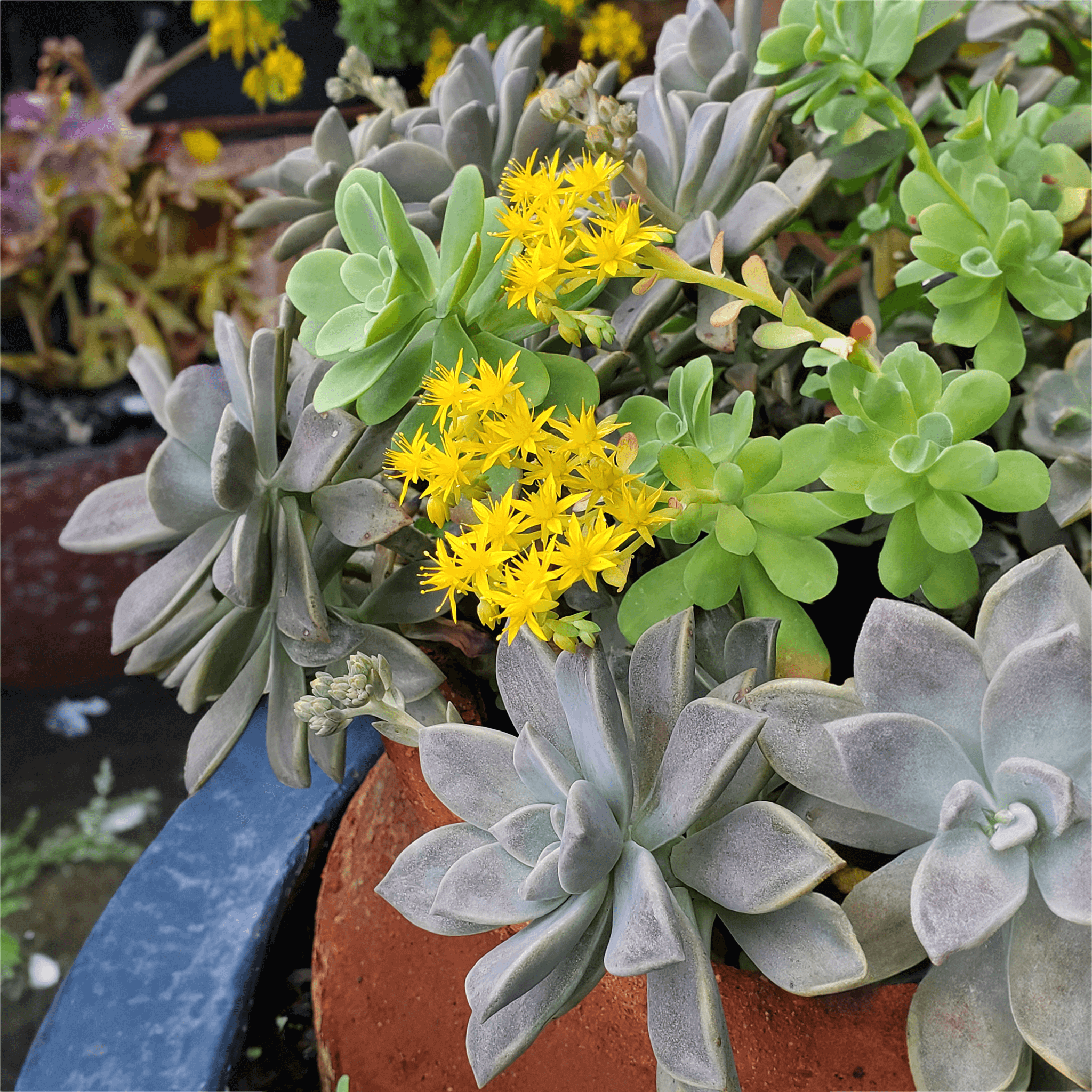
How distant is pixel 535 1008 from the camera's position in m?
0.42

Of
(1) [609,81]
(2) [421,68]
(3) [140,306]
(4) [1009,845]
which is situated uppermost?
(1) [609,81]

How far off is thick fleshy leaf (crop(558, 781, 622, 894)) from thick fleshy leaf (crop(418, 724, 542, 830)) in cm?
5

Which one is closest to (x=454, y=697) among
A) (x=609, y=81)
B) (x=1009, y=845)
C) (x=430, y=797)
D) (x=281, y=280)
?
(x=430, y=797)

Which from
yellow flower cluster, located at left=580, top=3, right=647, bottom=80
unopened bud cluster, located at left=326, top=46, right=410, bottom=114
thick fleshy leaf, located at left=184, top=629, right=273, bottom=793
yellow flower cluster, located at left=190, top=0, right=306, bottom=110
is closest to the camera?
Answer: thick fleshy leaf, located at left=184, top=629, right=273, bottom=793

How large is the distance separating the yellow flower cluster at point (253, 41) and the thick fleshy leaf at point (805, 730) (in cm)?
156

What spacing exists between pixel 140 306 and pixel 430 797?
142cm

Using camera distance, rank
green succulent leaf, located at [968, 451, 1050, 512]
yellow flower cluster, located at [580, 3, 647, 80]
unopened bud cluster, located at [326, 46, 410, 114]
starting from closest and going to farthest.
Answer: green succulent leaf, located at [968, 451, 1050, 512]
unopened bud cluster, located at [326, 46, 410, 114]
yellow flower cluster, located at [580, 3, 647, 80]

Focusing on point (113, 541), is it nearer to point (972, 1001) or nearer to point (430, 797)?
point (430, 797)

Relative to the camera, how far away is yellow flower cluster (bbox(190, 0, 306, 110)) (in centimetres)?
156

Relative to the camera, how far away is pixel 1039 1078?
1.46 feet

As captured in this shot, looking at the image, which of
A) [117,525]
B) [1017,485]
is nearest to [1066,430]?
[1017,485]

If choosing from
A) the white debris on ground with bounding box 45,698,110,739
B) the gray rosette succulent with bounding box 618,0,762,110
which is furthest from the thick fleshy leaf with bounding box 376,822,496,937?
the white debris on ground with bounding box 45,698,110,739

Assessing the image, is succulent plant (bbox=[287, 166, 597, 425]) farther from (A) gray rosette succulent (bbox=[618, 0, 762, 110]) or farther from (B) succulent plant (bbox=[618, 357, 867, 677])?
(A) gray rosette succulent (bbox=[618, 0, 762, 110])

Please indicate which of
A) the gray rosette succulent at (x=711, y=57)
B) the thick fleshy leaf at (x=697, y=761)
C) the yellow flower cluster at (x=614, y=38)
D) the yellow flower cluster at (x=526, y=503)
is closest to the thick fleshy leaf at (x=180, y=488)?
the yellow flower cluster at (x=526, y=503)
